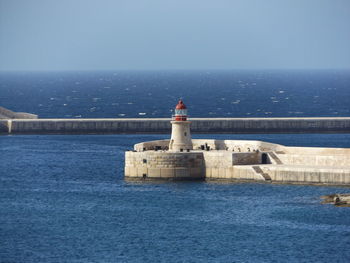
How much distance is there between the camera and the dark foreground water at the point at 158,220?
2454 inches

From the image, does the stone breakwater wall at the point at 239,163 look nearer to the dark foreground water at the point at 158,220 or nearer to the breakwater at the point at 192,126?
the dark foreground water at the point at 158,220

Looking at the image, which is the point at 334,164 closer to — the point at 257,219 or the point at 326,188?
the point at 326,188

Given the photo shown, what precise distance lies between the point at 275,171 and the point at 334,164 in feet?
13.8

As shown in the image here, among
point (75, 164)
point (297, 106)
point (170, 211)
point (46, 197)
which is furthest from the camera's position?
point (297, 106)

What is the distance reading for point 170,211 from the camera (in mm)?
74062

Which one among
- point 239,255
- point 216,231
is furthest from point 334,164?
point 239,255

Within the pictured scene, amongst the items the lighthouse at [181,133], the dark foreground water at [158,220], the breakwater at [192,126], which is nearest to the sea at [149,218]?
the dark foreground water at [158,220]

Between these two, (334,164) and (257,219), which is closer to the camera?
(257,219)

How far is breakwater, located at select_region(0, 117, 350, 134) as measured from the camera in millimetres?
125125

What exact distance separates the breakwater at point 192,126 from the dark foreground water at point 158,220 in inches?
1284

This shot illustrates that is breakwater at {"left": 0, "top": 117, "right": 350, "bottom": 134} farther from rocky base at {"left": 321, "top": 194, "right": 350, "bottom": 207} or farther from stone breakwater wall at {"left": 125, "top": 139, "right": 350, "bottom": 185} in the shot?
rocky base at {"left": 321, "top": 194, "right": 350, "bottom": 207}

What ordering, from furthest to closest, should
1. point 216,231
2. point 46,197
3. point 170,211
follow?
1. point 46,197
2. point 170,211
3. point 216,231

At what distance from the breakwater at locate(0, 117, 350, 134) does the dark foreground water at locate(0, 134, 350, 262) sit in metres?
32.6

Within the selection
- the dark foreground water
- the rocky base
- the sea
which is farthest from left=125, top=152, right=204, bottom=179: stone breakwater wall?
the rocky base
